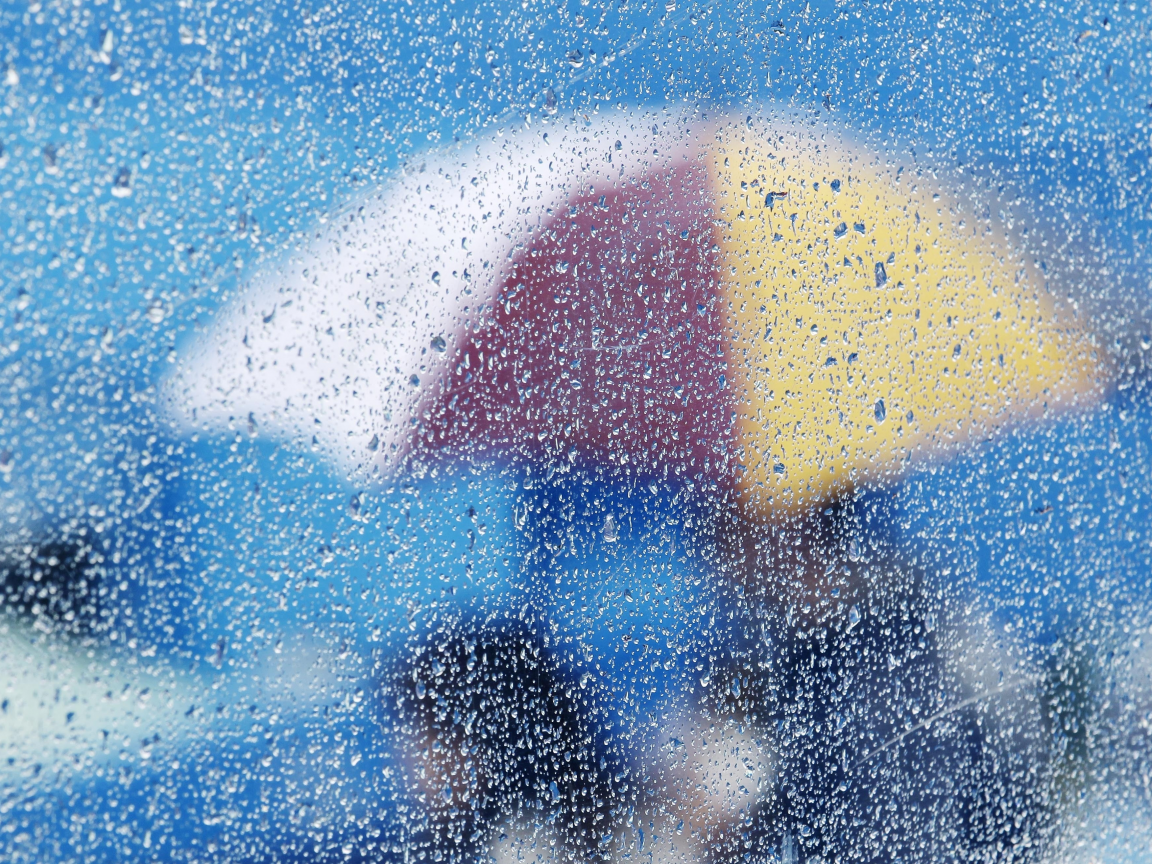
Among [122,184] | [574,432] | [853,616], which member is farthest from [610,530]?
[122,184]

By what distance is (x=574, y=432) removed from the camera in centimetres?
67

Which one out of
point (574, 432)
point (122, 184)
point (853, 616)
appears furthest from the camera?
point (853, 616)

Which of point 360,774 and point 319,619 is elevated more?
point 319,619

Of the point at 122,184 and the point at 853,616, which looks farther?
the point at 853,616

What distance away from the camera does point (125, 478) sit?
51 centimetres

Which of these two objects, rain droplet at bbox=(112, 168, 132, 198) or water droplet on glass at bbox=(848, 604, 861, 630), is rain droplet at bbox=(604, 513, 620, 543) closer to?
water droplet on glass at bbox=(848, 604, 861, 630)

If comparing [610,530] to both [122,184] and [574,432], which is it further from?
[122,184]

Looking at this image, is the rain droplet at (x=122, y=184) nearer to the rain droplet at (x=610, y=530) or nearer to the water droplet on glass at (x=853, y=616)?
the rain droplet at (x=610, y=530)

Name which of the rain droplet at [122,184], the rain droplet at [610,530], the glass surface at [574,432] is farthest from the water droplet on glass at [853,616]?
the rain droplet at [122,184]

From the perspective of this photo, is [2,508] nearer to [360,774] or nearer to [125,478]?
[125,478]

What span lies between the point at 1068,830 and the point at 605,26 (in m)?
0.98

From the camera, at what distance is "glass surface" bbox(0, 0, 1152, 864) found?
1.67 ft

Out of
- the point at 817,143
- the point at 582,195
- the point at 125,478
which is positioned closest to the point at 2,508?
the point at 125,478

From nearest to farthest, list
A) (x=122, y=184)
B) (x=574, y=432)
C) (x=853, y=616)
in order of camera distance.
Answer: (x=122, y=184) < (x=574, y=432) < (x=853, y=616)
